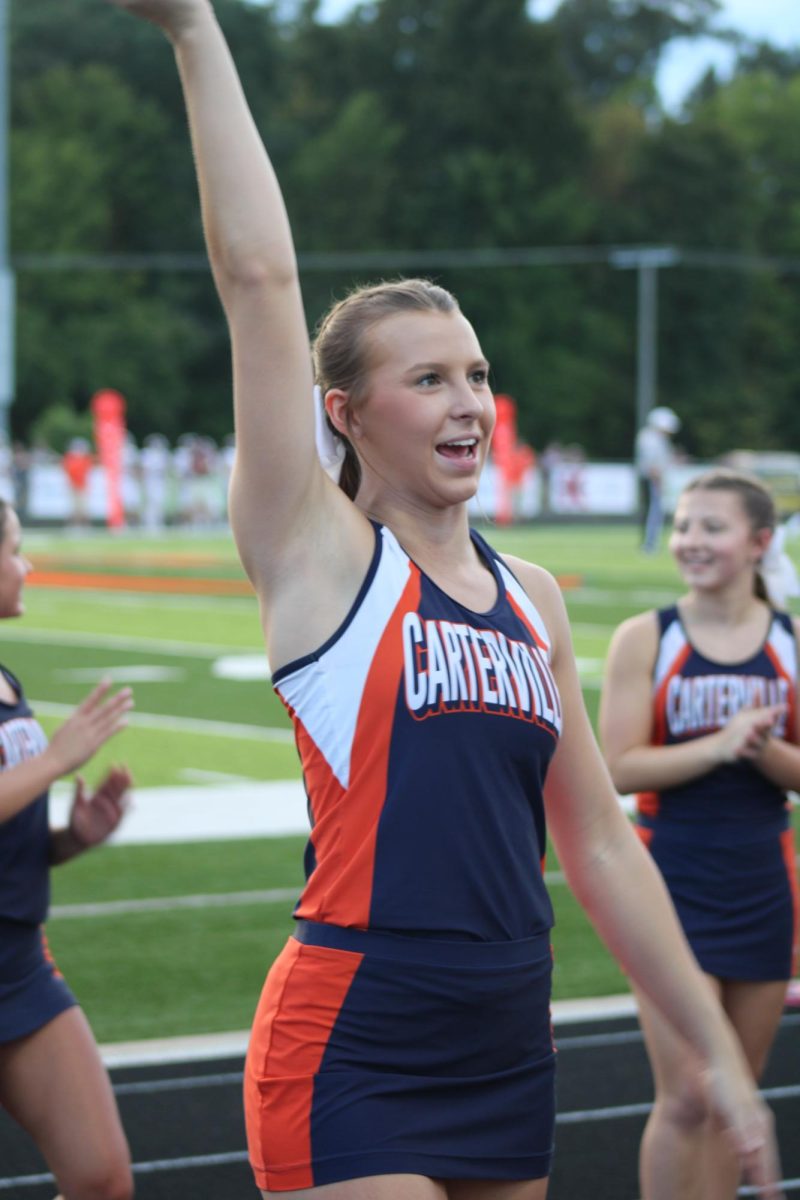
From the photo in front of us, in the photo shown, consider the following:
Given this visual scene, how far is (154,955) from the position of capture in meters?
7.79

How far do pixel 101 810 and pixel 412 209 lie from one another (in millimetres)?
62794

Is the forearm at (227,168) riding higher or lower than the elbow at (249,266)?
higher

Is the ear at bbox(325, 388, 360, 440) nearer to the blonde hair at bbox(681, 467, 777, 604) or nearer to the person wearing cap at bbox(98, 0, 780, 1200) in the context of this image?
Answer: the person wearing cap at bbox(98, 0, 780, 1200)

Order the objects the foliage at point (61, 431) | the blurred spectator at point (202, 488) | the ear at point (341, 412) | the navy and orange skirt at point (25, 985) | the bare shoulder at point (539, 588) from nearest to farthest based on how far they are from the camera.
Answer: the ear at point (341, 412) < the bare shoulder at point (539, 588) < the navy and orange skirt at point (25, 985) < the blurred spectator at point (202, 488) < the foliage at point (61, 431)

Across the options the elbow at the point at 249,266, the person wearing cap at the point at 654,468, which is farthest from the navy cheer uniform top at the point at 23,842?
the person wearing cap at the point at 654,468

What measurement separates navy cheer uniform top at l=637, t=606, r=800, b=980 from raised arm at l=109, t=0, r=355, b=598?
225 cm

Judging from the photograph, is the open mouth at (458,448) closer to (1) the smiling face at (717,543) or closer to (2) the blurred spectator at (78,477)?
(1) the smiling face at (717,543)

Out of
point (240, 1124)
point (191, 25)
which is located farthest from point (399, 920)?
point (240, 1124)

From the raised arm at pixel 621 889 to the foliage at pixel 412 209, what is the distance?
5591 centimetres

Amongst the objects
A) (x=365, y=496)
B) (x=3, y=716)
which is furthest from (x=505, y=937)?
(x=3, y=716)

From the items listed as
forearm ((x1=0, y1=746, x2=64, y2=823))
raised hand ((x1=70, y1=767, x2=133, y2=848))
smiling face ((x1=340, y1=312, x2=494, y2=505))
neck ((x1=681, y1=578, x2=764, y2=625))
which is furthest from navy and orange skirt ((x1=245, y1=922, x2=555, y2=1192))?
neck ((x1=681, y1=578, x2=764, y2=625))

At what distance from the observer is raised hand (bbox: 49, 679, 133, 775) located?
4.08 meters

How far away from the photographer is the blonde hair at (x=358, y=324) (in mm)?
2861

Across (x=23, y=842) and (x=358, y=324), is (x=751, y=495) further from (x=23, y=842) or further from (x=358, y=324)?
(x=358, y=324)
